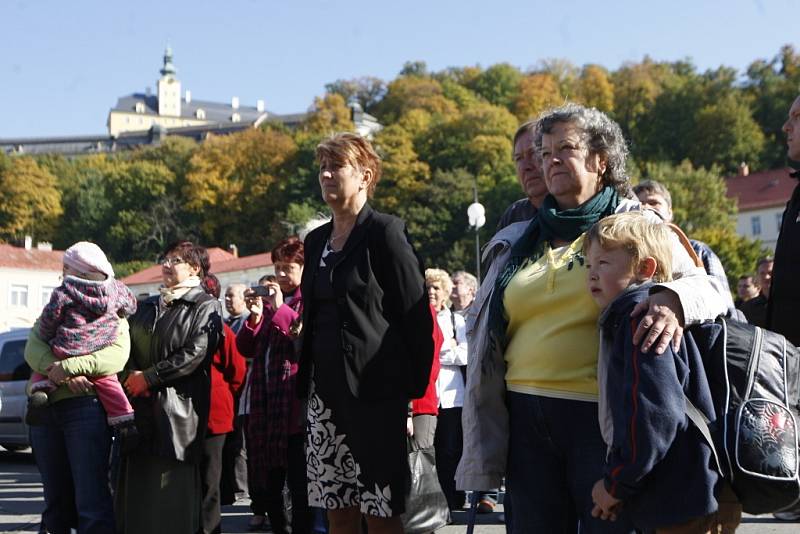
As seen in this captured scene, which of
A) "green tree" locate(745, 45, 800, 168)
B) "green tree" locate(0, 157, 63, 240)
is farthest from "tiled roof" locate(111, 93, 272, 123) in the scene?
"green tree" locate(745, 45, 800, 168)

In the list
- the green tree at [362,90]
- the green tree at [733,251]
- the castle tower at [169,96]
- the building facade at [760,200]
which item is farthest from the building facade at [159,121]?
the green tree at [733,251]

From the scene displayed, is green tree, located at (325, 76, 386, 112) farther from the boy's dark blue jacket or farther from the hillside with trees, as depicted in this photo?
the boy's dark blue jacket

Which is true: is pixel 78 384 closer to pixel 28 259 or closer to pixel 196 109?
pixel 28 259

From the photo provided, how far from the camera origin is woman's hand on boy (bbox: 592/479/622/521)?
10.2ft

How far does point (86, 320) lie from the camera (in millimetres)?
6039

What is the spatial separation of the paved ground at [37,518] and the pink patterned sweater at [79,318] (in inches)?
96.6

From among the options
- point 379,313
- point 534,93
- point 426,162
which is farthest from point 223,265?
point 379,313

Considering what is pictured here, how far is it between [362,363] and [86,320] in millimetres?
2532

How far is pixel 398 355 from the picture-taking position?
169 inches

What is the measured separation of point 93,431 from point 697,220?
59477 millimetres

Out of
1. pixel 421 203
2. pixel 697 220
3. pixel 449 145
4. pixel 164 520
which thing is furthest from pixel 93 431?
pixel 449 145

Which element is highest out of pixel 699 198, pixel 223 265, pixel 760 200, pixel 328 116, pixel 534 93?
pixel 534 93

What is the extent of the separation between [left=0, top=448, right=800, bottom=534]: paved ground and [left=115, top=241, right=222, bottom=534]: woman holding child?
1.89 metres

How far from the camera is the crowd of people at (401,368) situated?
3.05 meters
